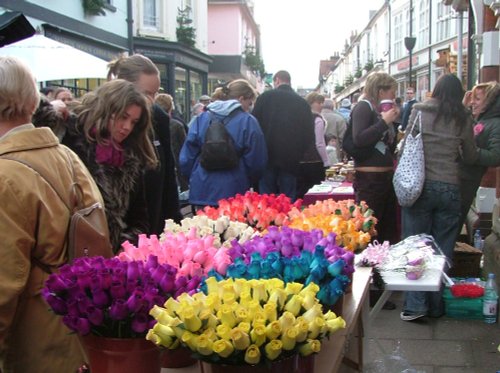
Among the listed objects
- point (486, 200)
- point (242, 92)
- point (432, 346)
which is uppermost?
point (242, 92)

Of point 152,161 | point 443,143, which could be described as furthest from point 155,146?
point 443,143

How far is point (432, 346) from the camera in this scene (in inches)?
179

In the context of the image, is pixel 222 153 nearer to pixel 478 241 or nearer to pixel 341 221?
pixel 341 221

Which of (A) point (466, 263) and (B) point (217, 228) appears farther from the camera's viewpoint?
(A) point (466, 263)

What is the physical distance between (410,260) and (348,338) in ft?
3.57

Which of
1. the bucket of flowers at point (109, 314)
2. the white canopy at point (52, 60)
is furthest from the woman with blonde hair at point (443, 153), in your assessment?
the white canopy at point (52, 60)

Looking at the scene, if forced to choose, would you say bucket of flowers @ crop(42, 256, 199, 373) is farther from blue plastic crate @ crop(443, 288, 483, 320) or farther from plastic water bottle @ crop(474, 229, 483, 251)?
plastic water bottle @ crop(474, 229, 483, 251)

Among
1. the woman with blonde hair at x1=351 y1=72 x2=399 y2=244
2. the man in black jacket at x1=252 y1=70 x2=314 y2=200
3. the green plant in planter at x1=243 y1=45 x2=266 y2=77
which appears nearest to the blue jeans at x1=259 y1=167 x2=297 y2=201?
the man in black jacket at x1=252 y1=70 x2=314 y2=200

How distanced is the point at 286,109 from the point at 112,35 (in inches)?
412

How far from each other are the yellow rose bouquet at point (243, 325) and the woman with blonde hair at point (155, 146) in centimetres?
203

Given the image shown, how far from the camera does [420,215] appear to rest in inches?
193

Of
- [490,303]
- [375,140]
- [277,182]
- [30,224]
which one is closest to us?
[30,224]

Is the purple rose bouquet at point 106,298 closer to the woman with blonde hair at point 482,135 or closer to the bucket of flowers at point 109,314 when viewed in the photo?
the bucket of flowers at point 109,314

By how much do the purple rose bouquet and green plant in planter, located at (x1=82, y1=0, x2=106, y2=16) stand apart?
1309cm
